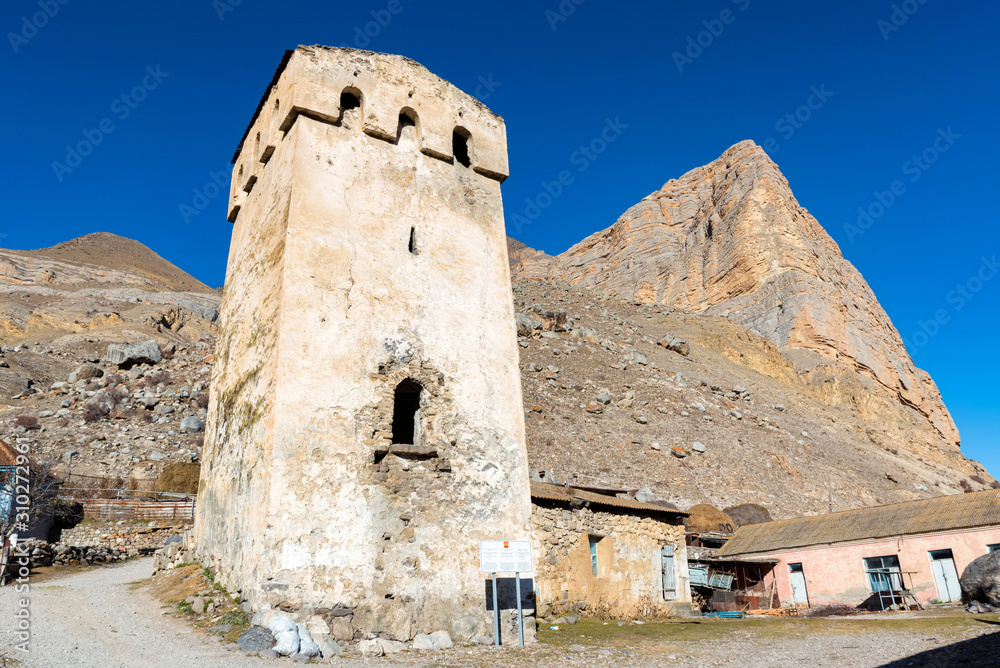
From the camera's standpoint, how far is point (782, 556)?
67.2 feet

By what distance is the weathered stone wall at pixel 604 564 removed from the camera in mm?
12719

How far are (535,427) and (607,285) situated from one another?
5350cm

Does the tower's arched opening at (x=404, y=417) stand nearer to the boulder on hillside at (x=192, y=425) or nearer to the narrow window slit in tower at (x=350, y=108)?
the narrow window slit in tower at (x=350, y=108)

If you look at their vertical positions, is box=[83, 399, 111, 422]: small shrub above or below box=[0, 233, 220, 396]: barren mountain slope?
below

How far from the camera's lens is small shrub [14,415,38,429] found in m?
22.5

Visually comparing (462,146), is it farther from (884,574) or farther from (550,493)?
(884,574)

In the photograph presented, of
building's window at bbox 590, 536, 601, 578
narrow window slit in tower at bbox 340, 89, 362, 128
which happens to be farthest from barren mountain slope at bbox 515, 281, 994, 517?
narrow window slit in tower at bbox 340, 89, 362, 128

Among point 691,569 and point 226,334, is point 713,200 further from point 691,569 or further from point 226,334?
point 226,334

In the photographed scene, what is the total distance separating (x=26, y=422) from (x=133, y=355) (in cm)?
728

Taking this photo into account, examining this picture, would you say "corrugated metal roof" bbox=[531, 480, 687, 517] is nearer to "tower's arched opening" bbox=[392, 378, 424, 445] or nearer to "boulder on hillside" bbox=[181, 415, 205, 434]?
"tower's arched opening" bbox=[392, 378, 424, 445]

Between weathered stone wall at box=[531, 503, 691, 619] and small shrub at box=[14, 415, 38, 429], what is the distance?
63.5ft

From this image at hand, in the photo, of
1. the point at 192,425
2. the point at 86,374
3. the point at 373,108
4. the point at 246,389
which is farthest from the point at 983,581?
the point at 86,374

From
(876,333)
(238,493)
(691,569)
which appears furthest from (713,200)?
(238,493)

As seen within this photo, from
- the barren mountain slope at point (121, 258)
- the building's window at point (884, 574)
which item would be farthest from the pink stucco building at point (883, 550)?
the barren mountain slope at point (121, 258)
